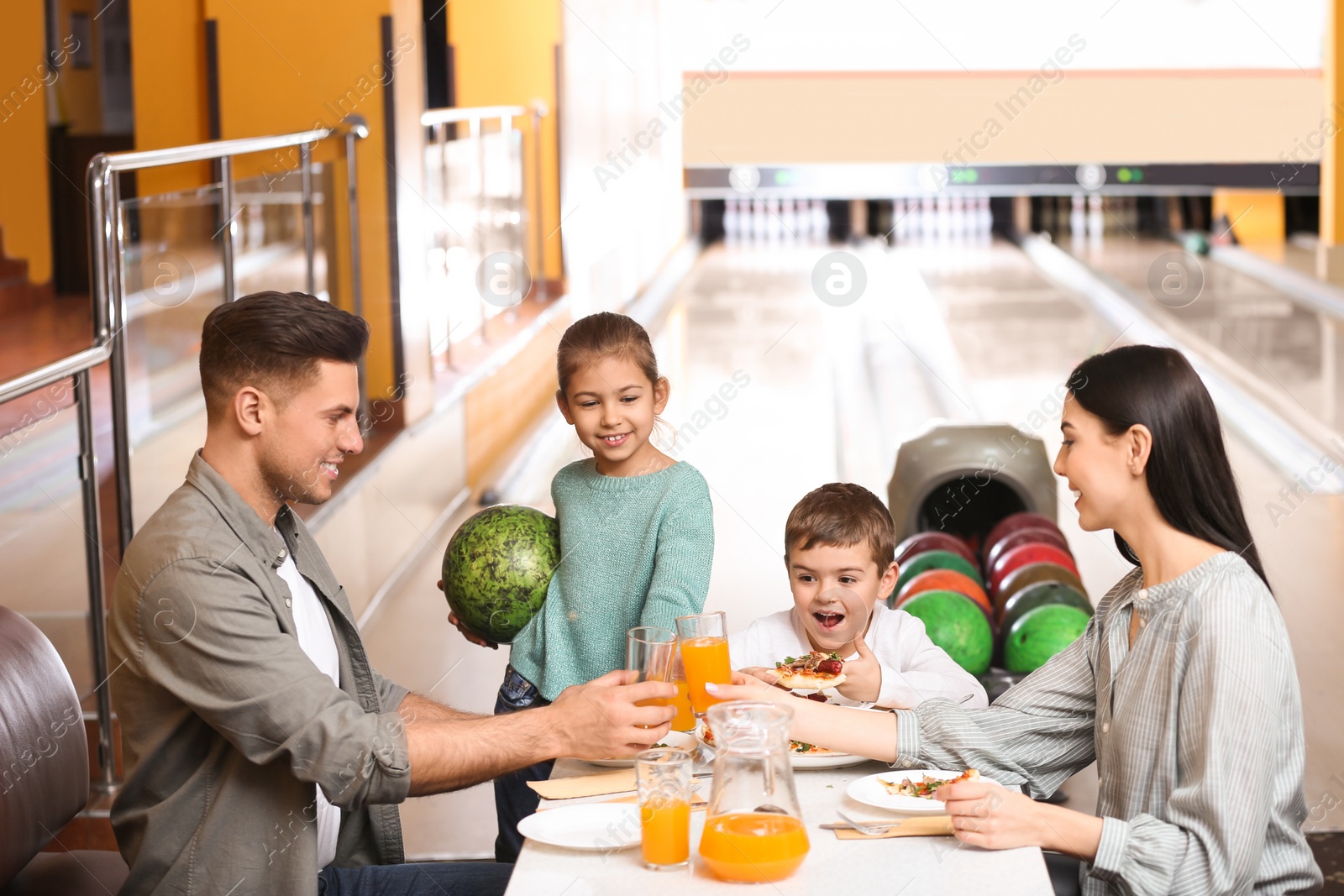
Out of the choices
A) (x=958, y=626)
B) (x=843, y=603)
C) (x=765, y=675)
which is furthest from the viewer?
(x=958, y=626)

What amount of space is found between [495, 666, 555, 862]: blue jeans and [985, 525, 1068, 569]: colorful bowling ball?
134 centimetres

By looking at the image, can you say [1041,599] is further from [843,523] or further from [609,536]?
[609,536]

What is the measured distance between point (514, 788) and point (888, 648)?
0.54 m

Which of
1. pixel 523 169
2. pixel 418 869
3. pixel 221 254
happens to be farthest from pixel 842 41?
pixel 418 869

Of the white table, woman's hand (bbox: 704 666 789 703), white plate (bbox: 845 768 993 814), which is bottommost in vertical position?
the white table

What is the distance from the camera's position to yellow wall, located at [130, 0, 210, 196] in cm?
418

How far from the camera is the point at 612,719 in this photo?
1309mm

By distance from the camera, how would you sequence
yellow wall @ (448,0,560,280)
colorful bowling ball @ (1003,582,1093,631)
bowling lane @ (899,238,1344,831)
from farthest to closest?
1. yellow wall @ (448,0,560,280)
2. bowling lane @ (899,238,1344,831)
3. colorful bowling ball @ (1003,582,1093,631)

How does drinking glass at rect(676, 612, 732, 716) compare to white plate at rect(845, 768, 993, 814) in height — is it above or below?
above

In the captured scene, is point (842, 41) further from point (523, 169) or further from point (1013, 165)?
point (523, 169)

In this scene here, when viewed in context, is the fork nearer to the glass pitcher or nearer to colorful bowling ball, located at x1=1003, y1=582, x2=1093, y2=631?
the glass pitcher

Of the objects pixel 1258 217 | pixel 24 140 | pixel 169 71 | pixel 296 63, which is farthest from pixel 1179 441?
pixel 1258 217

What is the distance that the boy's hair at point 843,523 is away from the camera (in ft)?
5.70

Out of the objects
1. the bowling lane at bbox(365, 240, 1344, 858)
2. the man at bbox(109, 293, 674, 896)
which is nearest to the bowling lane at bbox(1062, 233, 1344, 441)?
the bowling lane at bbox(365, 240, 1344, 858)
